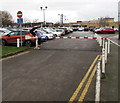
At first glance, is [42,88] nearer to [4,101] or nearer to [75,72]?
[4,101]

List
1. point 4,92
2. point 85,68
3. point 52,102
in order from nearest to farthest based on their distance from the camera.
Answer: point 52,102, point 4,92, point 85,68

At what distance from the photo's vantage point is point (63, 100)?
489 cm

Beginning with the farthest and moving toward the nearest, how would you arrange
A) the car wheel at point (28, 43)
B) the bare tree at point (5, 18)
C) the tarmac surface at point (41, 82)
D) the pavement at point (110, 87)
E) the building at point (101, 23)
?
the building at point (101, 23)
the bare tree at point (5, 18)
the car wheel at point (28, 43)
the tarmac surface at point (41, 82)
the pavement at point (110, 87)

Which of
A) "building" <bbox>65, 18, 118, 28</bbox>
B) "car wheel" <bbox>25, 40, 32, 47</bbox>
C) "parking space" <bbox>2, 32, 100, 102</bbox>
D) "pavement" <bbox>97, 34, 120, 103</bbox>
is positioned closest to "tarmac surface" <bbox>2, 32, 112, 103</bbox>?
"parking space" <bbox>2, 32, 100, 102</bbox>

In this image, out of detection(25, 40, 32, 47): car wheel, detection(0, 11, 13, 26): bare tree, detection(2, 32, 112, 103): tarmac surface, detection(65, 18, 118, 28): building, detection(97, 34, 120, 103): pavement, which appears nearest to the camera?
detection(97, 34, 120, 103): pavement

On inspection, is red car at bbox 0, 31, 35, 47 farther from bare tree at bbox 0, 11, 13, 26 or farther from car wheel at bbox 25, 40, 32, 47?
bare tree at bbox 0, 11, 13, 26

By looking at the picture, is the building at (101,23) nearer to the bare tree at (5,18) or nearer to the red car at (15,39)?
the bare tree at (5,18)

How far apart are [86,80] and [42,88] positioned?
176 cm

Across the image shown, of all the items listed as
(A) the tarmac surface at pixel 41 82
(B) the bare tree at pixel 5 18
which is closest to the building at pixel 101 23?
(B) the bare tree at pixel 5 18

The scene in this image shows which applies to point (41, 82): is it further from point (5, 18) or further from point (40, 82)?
point (5, 18)

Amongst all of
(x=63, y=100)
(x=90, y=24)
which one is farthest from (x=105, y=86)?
(x=90, y=24)

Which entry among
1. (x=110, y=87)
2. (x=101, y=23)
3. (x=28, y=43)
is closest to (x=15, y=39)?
(x=28, y=43)

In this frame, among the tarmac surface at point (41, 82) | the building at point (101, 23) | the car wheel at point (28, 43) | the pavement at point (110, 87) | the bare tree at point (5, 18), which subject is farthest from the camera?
the building at point (101, 23)

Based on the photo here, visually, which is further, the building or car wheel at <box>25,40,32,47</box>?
the building
